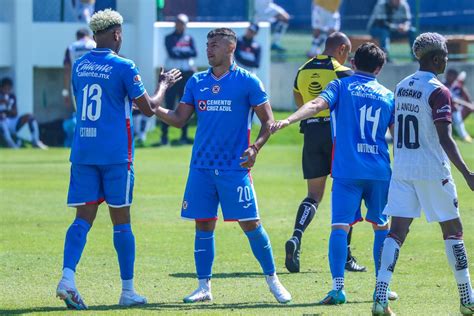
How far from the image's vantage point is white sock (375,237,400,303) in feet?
27.9

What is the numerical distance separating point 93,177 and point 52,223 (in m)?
5.44

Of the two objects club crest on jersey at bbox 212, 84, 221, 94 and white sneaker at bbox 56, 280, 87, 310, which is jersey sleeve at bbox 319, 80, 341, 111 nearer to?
club crest on jersey at bbox 212, 84, 221, 94

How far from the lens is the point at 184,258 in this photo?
12.0m

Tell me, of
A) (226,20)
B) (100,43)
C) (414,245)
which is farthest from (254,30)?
(100,43)

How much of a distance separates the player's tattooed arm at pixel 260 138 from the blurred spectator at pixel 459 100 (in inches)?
700

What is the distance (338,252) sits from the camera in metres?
9.35

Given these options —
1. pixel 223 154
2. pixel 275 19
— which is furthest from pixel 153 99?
pixel 275 19

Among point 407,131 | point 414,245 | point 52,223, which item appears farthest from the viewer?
point 52,223

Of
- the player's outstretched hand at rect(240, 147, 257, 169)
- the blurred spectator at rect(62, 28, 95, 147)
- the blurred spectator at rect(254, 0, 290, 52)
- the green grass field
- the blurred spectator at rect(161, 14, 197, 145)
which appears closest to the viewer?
the player's outstretched hand at rect(240, 147, 257, 169)

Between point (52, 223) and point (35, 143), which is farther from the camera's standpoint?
point (35, 143)

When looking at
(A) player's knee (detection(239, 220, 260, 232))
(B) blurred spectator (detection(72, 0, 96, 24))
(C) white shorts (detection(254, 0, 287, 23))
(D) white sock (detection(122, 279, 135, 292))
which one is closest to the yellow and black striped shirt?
(A) player's knee (detection(239, 220, 260, 232))

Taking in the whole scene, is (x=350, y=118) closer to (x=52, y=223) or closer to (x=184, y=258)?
(x=184, y=258)

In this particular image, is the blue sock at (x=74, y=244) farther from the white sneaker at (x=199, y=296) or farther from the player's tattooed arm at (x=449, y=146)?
the player's tattooed arm at (x=449, y=146)

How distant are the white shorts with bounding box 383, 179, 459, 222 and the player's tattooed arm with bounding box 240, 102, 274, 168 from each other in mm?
1174
